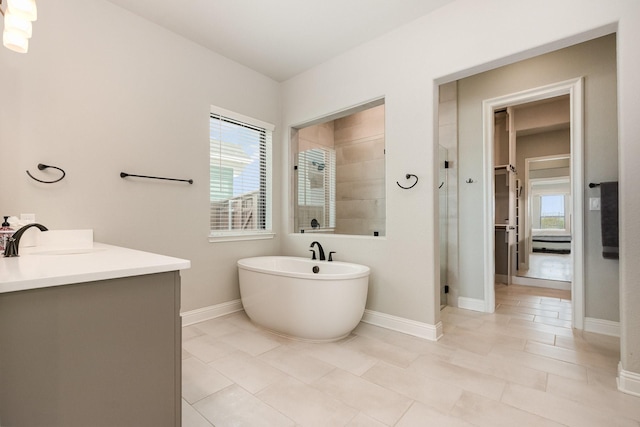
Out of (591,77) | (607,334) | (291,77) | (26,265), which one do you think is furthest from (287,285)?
(591,77)

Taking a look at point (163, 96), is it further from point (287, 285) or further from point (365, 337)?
point (365, 337)

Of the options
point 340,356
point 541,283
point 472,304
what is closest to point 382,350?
point 340,356

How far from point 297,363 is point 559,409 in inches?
57.2

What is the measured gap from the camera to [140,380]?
3.27 feet

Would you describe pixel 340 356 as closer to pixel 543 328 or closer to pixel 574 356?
pixel 574 356

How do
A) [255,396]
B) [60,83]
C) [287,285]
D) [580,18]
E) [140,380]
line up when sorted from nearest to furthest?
1. [140,380]
2. [255,396]
3. [580,18]
4. [60,83]
5. [287,285]

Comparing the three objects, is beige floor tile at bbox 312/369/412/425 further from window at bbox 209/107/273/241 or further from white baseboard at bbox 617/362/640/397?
window at bbox 209/107/273/241

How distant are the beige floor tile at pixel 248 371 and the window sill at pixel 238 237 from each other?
117 cm

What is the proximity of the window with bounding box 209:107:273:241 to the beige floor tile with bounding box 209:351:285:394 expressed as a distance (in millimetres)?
1256

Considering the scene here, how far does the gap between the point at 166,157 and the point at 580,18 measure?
10.2 feet

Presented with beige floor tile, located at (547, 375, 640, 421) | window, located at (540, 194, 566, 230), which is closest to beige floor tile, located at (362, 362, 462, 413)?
beige floor tile, located at (547, 375, 640, 421)

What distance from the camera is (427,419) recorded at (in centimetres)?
144

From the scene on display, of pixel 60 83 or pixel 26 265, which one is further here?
pixel 60 83

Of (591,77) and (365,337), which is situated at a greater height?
(591,77)
